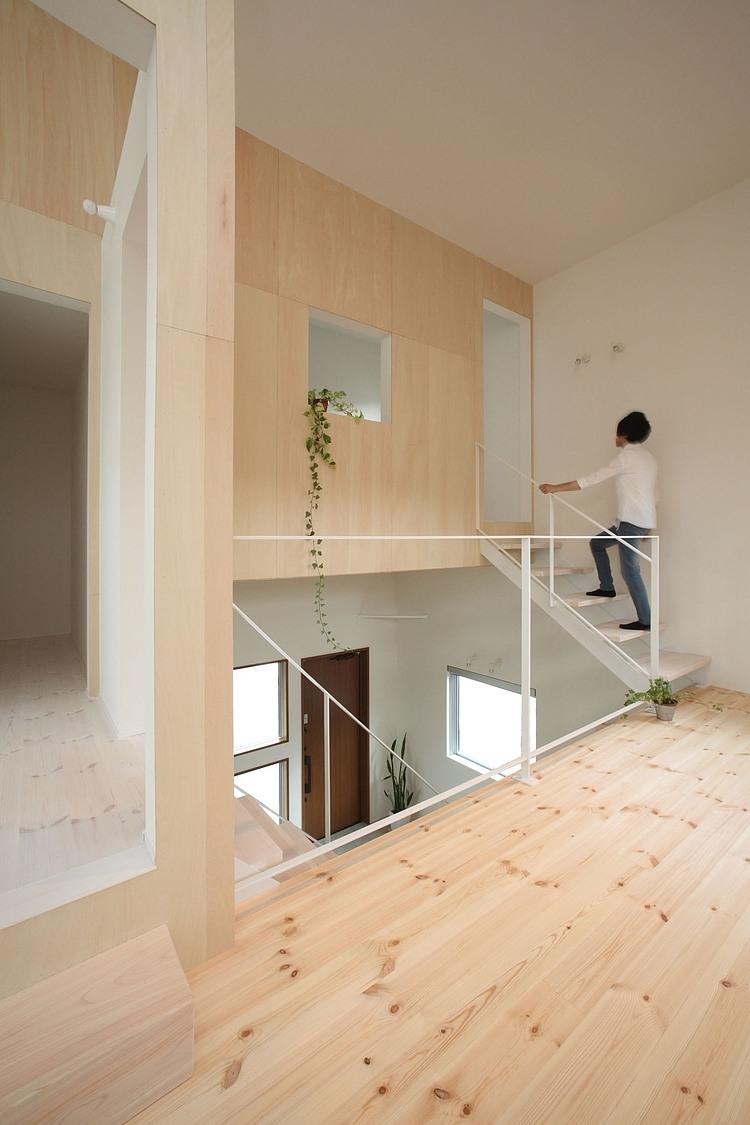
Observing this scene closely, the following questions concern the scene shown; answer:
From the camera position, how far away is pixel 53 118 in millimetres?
2691

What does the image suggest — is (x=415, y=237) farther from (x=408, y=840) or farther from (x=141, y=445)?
(x=408, y=840)

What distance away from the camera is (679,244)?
3.98m

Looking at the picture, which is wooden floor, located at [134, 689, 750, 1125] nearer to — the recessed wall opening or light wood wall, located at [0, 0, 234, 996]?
light wood wall, located at [0, 0, 234, 996]

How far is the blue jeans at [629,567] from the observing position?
12.1ft

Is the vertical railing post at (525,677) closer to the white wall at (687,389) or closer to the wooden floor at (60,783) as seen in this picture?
the wooden floor at (60,783)

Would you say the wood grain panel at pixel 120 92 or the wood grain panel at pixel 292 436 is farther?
the wood grain panel at pixel 292 436

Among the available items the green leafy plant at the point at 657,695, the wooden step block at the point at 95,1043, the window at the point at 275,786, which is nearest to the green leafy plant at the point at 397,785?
the window at the point at 275,786

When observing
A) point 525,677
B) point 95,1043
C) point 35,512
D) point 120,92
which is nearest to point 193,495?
point 95,1043

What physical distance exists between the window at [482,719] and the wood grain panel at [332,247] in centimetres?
351

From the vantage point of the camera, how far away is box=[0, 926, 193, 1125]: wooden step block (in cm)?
91

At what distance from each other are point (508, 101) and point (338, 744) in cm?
539

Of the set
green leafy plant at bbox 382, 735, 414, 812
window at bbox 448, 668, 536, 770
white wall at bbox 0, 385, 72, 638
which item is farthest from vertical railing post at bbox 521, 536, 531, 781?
white wall at bbox 0, 385, 72, 638

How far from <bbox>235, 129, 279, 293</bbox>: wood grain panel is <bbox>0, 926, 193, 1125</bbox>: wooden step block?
3291 mm

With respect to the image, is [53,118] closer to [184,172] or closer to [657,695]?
[184,172]
